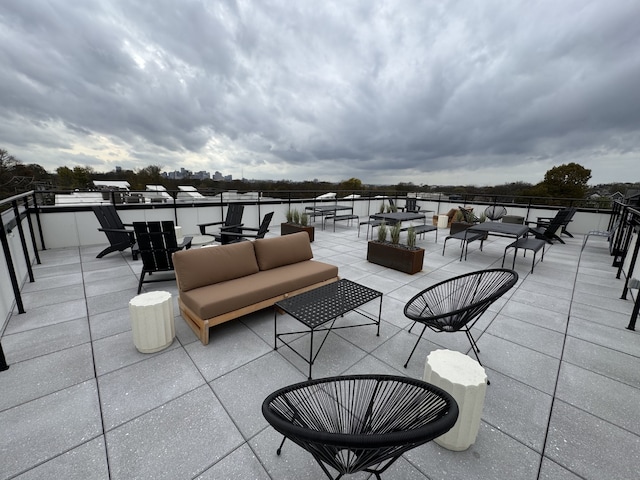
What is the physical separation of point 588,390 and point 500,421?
87 cm

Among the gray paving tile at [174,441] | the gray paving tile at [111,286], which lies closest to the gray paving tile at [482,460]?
the gray paving tile at [174,441]

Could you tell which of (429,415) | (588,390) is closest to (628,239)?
(588,390)

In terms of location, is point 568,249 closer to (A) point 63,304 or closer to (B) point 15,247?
(A) point 63,304

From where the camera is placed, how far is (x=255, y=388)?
5.81ft

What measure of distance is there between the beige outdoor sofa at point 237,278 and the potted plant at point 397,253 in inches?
62.5

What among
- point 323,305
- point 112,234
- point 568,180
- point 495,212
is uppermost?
point 568,180

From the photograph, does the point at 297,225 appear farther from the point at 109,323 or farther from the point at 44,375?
the point at 44,375

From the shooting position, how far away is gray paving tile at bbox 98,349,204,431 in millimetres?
1574

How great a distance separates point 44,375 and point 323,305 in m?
Answer: 2.15

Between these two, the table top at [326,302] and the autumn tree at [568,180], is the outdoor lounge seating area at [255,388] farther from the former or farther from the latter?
the autumn tree at [568,180]

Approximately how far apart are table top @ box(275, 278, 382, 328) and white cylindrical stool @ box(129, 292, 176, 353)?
0.97 m

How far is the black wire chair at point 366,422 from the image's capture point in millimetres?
731

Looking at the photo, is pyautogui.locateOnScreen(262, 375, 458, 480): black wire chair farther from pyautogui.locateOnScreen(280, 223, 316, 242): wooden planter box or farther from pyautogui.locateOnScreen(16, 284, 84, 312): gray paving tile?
pyautogui.locateOnScreen(280, 223, 316, 242): wooden planter box

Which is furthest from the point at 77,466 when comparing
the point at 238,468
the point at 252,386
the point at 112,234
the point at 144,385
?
the point at 112,234
